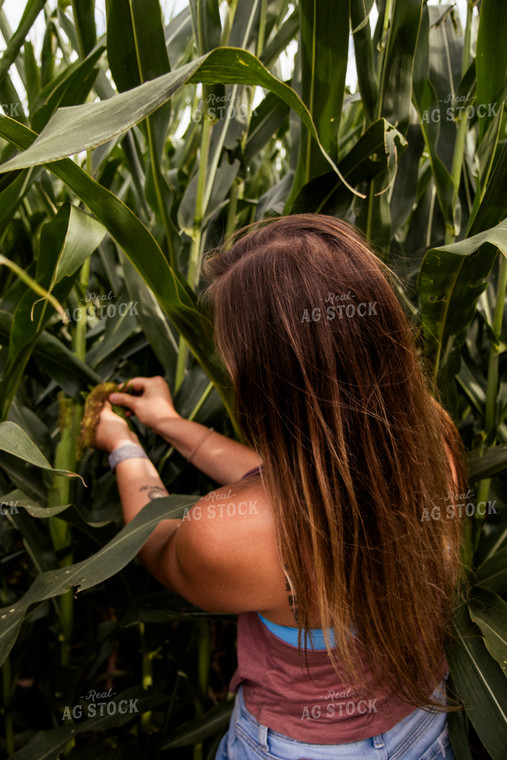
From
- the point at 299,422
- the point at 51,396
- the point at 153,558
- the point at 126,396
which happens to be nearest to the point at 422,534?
the point at 299,422

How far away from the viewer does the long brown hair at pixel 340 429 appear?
60 centimetres

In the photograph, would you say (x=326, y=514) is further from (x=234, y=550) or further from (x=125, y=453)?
(x=125, y=453)

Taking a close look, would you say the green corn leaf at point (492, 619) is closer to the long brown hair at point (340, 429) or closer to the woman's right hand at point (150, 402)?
the long brown hair at point (340, 429)

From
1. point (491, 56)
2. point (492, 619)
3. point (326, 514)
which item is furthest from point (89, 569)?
point (491, 56)

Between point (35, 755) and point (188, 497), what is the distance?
1.45ft

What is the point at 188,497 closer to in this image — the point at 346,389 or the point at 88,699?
the point at 346,389

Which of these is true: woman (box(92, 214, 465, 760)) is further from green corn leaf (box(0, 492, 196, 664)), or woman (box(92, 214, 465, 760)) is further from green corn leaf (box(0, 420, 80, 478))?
green corn leaf (box(0, 420, 80, 478))

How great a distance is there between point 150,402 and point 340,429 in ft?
1.28

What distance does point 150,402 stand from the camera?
2.94 ft

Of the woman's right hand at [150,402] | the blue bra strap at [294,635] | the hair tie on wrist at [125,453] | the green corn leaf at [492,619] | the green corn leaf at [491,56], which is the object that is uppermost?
the green corn leaf at [491,56]

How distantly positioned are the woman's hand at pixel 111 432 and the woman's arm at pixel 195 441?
0.03 m

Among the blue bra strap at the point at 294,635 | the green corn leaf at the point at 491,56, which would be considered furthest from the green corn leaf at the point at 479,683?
the green corn leaf at the point at 491,56

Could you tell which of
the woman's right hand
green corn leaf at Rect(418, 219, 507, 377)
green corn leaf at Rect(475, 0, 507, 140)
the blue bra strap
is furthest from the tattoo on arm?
green corn leaf at Rect(475, 0, 507, 140)

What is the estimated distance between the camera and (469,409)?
106 centimetres
